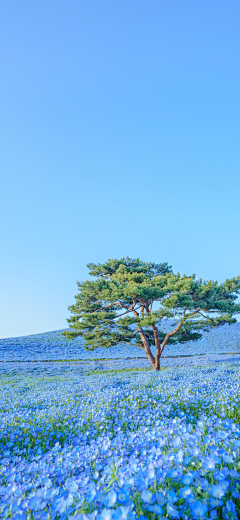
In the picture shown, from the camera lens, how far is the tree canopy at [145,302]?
17375 millimetres

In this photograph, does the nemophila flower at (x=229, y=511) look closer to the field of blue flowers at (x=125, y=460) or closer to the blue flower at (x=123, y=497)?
the field of blue flowers at (x=125, y=460)

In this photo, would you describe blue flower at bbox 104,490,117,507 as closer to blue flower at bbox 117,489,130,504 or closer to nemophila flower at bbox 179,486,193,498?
blue flower at bbox 117,489,130,504

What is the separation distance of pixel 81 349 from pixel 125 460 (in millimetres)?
40767

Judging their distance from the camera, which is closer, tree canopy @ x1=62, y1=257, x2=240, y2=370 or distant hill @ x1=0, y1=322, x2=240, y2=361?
tree canopy @ x1=62, y1=257, x2=240, y2=370

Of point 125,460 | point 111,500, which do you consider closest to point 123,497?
point 111,500

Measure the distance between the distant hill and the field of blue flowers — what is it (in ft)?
97.9

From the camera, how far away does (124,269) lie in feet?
65.9

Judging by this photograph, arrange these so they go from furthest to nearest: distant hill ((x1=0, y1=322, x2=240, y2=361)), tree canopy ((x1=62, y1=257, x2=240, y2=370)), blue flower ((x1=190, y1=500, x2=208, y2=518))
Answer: distant hill ((x1=0, y1=322, x2=240, y2=361)) < tree canopy ((x1=62, y1=257, x2=240, y2=370)) < blue flower ((x1=190, y1=500, x2=208, y2=518))

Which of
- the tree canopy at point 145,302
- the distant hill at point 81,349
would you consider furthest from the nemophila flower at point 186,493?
the distant hill at point 81,349

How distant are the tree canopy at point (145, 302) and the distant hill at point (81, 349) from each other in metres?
15.6

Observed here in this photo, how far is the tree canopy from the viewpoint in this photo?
17375mm

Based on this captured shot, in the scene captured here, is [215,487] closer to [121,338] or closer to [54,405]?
[54,405]

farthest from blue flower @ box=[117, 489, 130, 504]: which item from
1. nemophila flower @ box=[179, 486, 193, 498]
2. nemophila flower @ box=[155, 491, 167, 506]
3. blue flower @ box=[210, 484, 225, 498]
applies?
blue flower @ box=[210, 484, 225, 498]

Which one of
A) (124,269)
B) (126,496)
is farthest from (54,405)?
(124,269)
